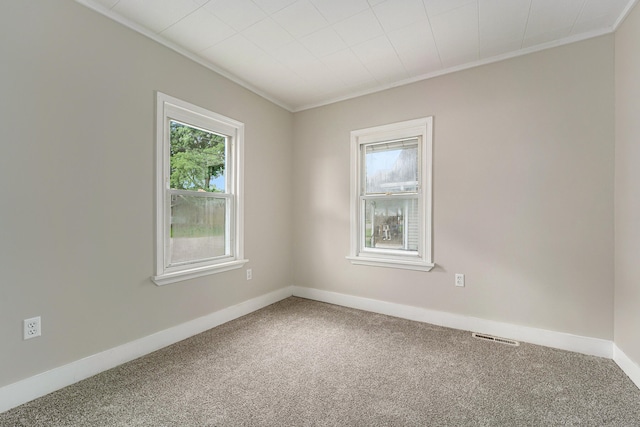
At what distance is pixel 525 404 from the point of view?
164 cm

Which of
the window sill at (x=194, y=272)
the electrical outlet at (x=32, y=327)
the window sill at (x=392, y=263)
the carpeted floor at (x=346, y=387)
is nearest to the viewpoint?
the carpeted floor at (x=346, y=387)

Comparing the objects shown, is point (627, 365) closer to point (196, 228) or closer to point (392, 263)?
point (392, 263)

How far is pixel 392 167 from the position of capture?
3.20 m

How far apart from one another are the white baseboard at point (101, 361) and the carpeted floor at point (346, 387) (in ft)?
0.18

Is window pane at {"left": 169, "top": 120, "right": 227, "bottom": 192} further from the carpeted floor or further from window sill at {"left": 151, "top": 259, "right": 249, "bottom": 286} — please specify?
the carpeted floor

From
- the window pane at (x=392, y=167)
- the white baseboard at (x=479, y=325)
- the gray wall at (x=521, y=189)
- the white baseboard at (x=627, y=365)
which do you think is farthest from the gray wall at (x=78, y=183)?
the white baseboard at (x=627, y=365)

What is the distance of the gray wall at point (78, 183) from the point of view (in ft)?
5.33

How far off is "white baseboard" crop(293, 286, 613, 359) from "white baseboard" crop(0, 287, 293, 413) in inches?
48.6

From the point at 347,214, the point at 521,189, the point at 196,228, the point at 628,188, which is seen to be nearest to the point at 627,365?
the point at 628,188

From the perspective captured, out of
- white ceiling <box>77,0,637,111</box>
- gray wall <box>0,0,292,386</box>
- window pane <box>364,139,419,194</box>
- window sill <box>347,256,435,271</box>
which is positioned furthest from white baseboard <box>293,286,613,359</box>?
white ceiling <box>77,0,637,111</box>

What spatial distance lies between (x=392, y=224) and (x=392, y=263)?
44 cm

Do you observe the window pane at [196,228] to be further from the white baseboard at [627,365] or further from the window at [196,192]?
the white baseboard at [627,365]

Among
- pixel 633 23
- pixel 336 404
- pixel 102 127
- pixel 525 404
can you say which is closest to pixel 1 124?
pixel 102 127

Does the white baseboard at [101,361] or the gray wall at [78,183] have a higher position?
the gray wall at [78,183]
